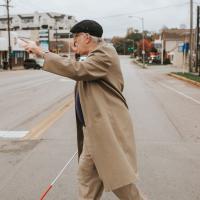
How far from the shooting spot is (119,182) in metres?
3.80

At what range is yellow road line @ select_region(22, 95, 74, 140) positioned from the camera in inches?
378

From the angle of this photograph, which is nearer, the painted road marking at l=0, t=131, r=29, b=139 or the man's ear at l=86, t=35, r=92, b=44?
the man's ear at l=86, t=35, r=92, b=44

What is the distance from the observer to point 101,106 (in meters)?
3.78

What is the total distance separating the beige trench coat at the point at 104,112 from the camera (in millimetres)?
3746

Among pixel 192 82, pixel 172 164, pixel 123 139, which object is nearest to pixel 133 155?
pixel 123 139

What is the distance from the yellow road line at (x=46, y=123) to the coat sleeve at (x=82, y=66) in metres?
5.77

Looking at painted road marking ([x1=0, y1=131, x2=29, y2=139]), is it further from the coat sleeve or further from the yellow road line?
the coat sleeve

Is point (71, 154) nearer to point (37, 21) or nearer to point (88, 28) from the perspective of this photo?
point (88, 28)

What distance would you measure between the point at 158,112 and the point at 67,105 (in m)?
3.24

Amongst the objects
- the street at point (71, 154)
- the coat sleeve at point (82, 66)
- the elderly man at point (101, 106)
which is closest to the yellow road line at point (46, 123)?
the street at point (71, 154)

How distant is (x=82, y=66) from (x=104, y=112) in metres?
0.38

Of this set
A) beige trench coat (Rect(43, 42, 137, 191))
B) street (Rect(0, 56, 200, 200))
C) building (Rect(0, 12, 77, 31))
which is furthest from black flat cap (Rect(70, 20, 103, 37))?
building (Rect(0, 12, 77, 31))

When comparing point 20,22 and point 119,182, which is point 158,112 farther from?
point 20,22

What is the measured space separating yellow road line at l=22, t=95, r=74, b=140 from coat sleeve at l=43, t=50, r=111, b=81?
5765 millimetres
